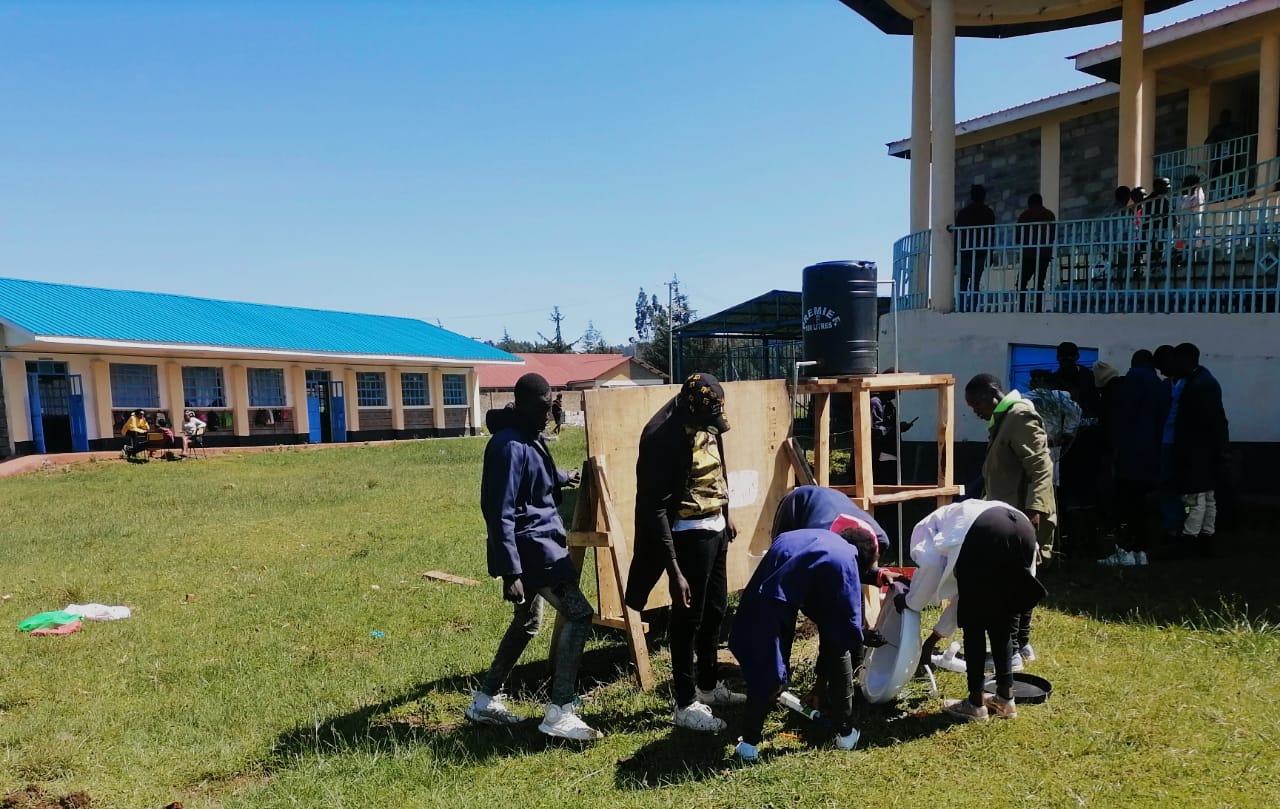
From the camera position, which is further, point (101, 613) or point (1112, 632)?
point (101, 613)

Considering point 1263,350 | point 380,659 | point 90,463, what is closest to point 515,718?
point 380,659

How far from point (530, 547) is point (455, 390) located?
27909 millimetres

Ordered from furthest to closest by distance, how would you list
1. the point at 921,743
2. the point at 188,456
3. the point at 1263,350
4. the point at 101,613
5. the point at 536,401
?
the point at 188,456 → the point at 1263,350 → the point at 101,613 → the point at 536,401 → the point at 921,743

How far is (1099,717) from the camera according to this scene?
377 cm

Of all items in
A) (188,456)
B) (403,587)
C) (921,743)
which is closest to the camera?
(921,743)

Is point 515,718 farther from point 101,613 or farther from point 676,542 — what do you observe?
point 101,613

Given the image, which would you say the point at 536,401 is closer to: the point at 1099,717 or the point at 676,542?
the point at 676,542

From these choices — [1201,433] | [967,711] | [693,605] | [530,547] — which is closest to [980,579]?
[967,711]

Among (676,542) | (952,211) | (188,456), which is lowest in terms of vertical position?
(188,456)

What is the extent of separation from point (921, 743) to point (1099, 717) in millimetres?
934

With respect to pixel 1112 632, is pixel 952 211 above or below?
above

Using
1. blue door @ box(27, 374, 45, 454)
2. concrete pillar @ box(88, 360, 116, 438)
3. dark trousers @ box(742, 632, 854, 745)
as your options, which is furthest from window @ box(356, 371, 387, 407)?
dark trousers @ box(742, 632, 854, 745)

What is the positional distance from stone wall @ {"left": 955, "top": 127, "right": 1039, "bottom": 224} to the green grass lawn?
10793 mm

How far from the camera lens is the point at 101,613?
20.1ft
